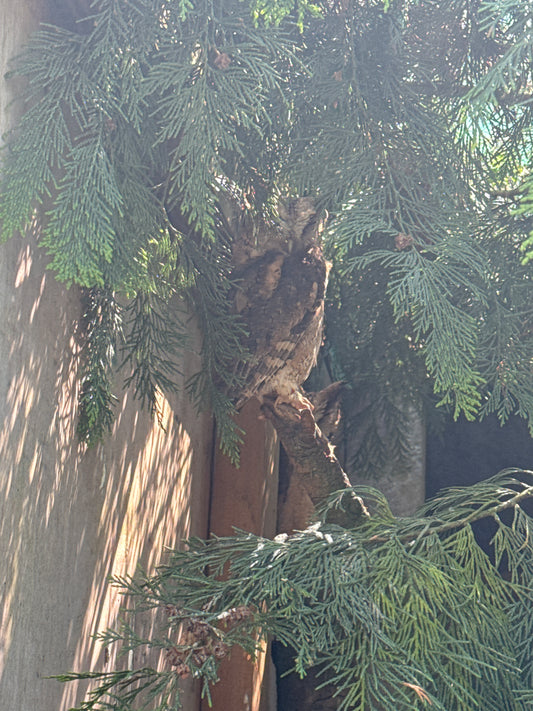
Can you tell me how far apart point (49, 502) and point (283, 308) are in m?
1.07

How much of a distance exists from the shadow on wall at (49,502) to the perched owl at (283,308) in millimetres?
437

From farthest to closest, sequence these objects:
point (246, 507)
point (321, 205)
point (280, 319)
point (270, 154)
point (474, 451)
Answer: point (474, 451), point (246, 507), point (280, 319), point (321, 205), point (270, 154)

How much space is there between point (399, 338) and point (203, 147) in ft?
4.43

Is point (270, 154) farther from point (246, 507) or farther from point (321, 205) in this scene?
point (246, 507)

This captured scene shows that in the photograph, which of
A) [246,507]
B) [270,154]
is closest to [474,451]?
[246,507]

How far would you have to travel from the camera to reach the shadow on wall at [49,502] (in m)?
1.65

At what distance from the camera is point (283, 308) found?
8.59 feet

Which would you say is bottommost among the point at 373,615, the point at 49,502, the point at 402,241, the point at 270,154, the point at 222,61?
the point at 373,615

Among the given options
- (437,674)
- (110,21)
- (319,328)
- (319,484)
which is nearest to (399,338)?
(319,328)

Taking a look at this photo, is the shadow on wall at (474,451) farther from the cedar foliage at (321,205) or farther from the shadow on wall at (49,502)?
the shadow on wall at (49,502)

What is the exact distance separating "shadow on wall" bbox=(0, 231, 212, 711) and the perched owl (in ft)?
1.43

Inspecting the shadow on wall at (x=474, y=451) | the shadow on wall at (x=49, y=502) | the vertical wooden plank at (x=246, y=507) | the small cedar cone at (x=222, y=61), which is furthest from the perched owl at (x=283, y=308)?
the shadow on wall at (x=474, y=451)

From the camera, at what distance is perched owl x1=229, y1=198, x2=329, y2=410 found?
261 centimetres

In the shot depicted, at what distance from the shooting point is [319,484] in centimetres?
279
